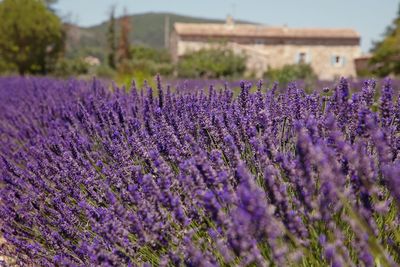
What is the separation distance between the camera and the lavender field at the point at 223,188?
1.38 meters

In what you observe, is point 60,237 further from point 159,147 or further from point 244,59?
point 244,59

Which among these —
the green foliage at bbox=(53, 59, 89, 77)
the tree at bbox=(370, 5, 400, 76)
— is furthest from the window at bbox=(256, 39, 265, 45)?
the green foliage at bbox=(53, 59, 89, 77)

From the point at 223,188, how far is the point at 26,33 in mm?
29209

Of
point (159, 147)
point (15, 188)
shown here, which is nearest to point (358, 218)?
point (159, 147)

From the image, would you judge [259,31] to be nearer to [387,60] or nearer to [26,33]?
[387,60]

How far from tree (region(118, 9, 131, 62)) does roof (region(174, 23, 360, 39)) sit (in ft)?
12.9

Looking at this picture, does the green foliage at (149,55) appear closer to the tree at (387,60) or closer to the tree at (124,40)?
the tree at (124,40)

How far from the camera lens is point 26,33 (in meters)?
28.4

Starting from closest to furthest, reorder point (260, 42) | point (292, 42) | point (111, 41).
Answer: point (260, 42)
point (292, 42)
point (111, 41)

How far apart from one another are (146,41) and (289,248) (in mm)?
135417

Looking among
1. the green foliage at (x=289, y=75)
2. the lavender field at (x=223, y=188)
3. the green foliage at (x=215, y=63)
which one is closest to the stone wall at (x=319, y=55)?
the green foliage at (x=289, y=75)

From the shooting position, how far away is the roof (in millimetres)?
35281

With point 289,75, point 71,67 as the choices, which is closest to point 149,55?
point 71,67

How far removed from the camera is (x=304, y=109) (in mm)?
2375
